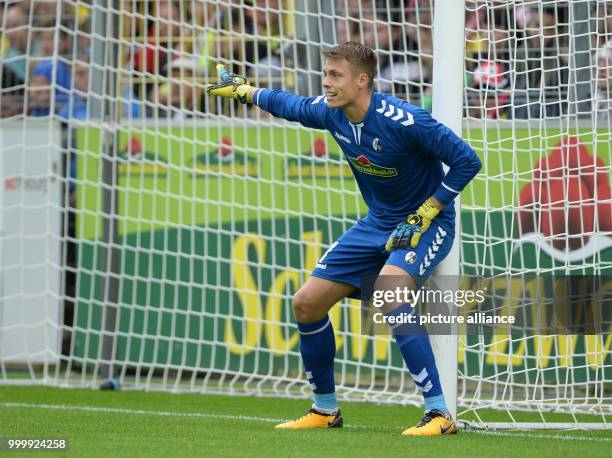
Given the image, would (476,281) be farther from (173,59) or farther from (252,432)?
(173,59)

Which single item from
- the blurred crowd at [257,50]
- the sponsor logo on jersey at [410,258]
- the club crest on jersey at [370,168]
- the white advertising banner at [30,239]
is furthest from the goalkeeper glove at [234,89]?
the white advertising banner at [30,239]

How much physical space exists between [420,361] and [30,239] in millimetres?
4739

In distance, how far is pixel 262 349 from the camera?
8805mm

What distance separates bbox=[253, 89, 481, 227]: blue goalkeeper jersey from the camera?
5629mm

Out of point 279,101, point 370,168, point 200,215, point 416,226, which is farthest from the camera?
point 200,215

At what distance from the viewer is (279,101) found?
6090mm

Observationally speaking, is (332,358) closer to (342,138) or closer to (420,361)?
(420,361)

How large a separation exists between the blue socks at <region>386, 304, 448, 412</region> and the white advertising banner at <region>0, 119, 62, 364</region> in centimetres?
428

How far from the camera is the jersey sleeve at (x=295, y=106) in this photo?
6.00 meters

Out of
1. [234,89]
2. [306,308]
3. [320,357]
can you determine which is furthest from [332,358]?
[234,89]

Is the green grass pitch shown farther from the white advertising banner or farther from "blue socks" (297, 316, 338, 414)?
the white advertising banner

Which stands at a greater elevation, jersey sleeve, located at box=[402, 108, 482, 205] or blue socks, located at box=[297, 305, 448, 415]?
jersey sleeve, located at box=[402, 108, 482, 205]

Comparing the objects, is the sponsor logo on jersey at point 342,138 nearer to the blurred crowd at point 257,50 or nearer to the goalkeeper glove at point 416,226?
the goalkeeper glove at point 416,226

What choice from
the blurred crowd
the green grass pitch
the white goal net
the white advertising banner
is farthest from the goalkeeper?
the white advertising banner
